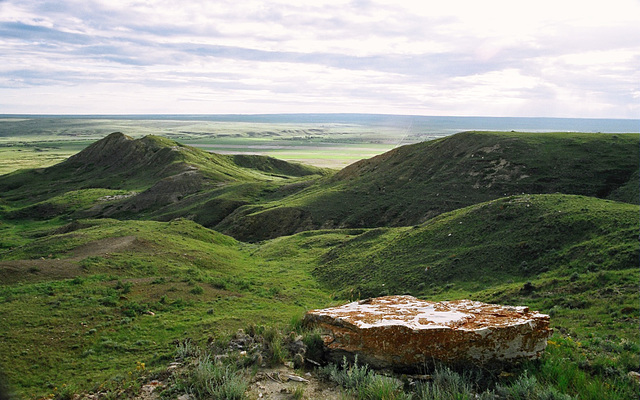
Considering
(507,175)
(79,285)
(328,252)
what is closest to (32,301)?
(79,285)

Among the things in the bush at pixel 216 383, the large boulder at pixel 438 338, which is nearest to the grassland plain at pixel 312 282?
the large boulder at pixel 438 338

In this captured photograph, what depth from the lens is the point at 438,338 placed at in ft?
28.4

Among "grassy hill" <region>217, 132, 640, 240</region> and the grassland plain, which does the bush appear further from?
"grassy hill" <region>217, 132, 640, 240</region>

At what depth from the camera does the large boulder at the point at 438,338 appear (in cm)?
858

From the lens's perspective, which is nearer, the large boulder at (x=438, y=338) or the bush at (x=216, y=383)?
the bush at (x=216, y=383)

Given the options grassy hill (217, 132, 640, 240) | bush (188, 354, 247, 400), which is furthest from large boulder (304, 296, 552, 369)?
grassy hill (217, 132, 640, 240)

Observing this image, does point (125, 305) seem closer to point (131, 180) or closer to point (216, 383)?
point (216, 383)

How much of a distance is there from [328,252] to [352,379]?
27736mm

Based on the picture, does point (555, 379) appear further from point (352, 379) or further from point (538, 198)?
point (538, 198)

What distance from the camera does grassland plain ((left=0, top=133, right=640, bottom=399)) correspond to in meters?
12.0

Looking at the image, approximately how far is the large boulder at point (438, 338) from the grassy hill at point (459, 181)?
3763cm

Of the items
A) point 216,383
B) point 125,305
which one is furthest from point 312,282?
point 216,383

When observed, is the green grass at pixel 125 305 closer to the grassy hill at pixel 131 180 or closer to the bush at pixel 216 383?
the bush at pixel 216 383

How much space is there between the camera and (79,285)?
1962cm
